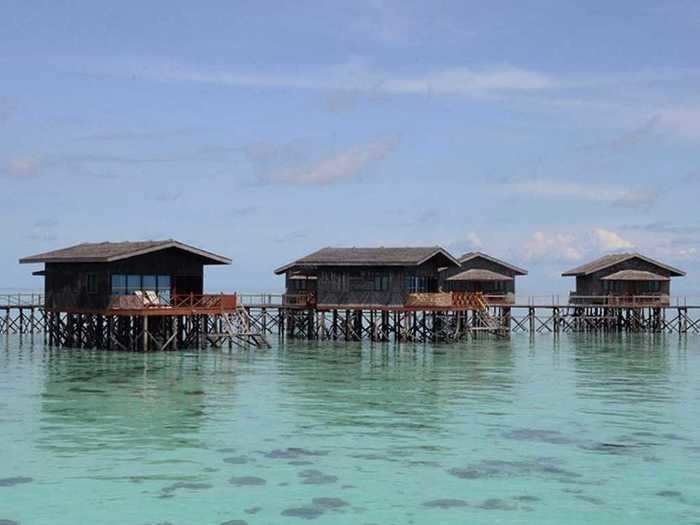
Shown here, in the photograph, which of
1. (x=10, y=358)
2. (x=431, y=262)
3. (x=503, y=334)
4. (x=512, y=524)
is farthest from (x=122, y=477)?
(x=503, y=334)

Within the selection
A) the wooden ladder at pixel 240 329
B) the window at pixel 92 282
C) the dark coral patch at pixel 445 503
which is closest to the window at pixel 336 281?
the wooden ladder at pixel 240 329

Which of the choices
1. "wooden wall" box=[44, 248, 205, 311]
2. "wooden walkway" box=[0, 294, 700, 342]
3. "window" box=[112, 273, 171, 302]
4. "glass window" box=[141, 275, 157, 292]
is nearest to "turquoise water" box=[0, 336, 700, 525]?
"window" box=[112, 273, 171, 302]

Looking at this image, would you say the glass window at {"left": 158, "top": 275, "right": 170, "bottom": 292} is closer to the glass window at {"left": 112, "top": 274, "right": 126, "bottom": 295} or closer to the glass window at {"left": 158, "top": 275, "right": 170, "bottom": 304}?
the glass window at {"left": 158, "top": 275, "right": 170, "bottom": 304}

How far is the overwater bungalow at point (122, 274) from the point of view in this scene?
45.3 meters

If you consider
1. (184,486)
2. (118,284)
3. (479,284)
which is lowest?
(184,486)

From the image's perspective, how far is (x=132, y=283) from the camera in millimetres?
46094

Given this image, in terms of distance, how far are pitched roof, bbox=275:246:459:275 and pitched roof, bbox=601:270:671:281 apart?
51.5 ft

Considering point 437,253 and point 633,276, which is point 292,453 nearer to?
point 437,253

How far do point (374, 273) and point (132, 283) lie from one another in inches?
572

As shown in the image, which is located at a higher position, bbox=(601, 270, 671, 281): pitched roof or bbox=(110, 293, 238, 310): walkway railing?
bbox=(601, 270, 671, 281): pitched roof

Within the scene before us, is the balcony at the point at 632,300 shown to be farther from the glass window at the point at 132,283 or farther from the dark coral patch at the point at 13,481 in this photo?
the dark coral patch at the point at 13,481

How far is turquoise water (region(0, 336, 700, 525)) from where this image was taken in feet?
55.0

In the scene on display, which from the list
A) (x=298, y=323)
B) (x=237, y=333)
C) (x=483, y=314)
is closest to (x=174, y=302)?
(x=237, y=333)

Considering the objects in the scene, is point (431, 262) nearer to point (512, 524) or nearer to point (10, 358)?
point (10, 358)
